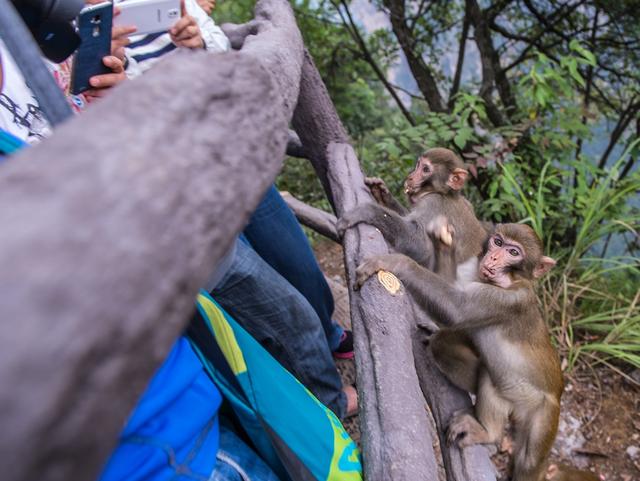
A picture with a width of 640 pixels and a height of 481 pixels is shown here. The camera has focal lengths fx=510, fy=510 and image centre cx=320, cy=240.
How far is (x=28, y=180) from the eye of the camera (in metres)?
0.35

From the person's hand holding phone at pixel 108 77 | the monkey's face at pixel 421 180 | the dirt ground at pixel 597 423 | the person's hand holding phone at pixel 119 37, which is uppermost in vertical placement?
the person's hand holding phone at pixel 119 37

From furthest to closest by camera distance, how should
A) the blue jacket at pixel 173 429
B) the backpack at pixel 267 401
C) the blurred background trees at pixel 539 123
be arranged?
the blurred background trees at pixel 539 123
the backpack at pixel 267 401
the blue jacket at pixel 173 429

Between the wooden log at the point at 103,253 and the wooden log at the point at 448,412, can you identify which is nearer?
the wooden log at the point at 103,253

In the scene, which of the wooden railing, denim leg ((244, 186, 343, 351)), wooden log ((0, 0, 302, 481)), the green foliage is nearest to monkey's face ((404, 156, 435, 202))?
denim leg ((244, 186, 343, 351))

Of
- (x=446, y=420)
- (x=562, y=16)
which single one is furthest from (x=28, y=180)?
(x=562, y=16)

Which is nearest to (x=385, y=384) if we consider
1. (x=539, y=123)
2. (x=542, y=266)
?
(x=542, y=266)

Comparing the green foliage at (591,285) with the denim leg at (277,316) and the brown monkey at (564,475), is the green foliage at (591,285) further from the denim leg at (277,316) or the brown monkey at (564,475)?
the denim leg at (277,316)

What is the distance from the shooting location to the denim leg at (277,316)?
1521mm

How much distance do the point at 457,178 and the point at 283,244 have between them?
857 millimetres

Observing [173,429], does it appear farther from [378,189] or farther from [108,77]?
[378,189]

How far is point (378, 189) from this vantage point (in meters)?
2.26

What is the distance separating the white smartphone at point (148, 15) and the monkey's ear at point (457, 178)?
132 centimetres

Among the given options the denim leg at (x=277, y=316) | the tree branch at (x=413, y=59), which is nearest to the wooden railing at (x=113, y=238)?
the denim leg at (x=277, y=316)

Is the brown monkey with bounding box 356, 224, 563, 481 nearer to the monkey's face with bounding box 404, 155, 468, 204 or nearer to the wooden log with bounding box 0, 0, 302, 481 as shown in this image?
the monkey's face with bounding box 404, 155, 468, 204
